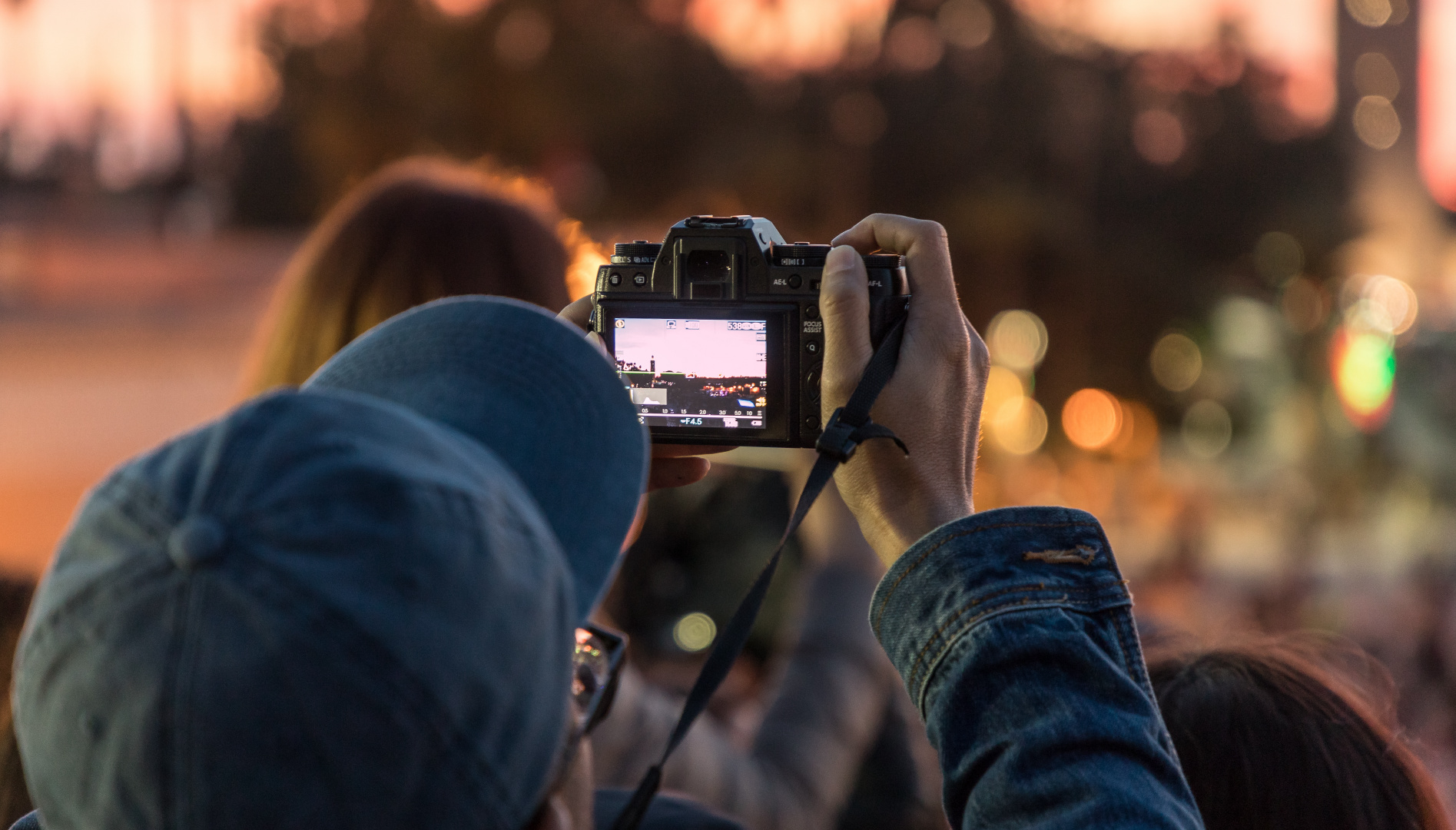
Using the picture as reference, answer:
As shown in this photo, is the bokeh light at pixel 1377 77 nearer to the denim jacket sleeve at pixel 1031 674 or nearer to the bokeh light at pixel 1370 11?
the bokeh light at pixel 1370 11

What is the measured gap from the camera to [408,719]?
0.87 meters

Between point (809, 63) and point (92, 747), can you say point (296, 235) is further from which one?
point (92, 747)

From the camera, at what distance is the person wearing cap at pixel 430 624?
0.85 metres

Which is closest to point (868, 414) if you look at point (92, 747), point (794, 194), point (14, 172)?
point (92, 747)

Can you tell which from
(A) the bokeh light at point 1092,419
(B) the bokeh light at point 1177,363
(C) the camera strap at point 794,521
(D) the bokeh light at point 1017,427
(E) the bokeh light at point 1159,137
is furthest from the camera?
(B) the bokeh light at point 1177,363

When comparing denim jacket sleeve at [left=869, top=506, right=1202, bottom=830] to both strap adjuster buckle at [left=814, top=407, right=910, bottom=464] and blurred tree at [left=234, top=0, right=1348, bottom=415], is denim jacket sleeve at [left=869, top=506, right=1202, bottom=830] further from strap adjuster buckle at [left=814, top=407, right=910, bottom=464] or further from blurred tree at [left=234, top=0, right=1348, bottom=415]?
blurred tree at [left=234, top=0, right=1348, bottom=415]

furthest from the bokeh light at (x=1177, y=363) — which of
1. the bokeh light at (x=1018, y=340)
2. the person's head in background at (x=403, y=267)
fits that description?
the person's head in background at (x=403, y=267)

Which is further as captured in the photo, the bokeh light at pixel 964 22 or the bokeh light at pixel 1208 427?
the bokeh light at pixel 1208 427

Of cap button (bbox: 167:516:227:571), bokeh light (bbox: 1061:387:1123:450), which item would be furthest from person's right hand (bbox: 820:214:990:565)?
bokeh light (bbox: 1061:387:1123:450)

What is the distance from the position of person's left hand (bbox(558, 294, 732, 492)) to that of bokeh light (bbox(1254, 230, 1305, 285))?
23.5 metres

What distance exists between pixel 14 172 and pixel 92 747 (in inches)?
1649

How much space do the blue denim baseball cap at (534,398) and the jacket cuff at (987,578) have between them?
285 mm

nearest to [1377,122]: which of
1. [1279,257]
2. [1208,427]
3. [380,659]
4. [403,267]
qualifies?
[1279,257]

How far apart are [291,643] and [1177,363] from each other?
23.6 meters
